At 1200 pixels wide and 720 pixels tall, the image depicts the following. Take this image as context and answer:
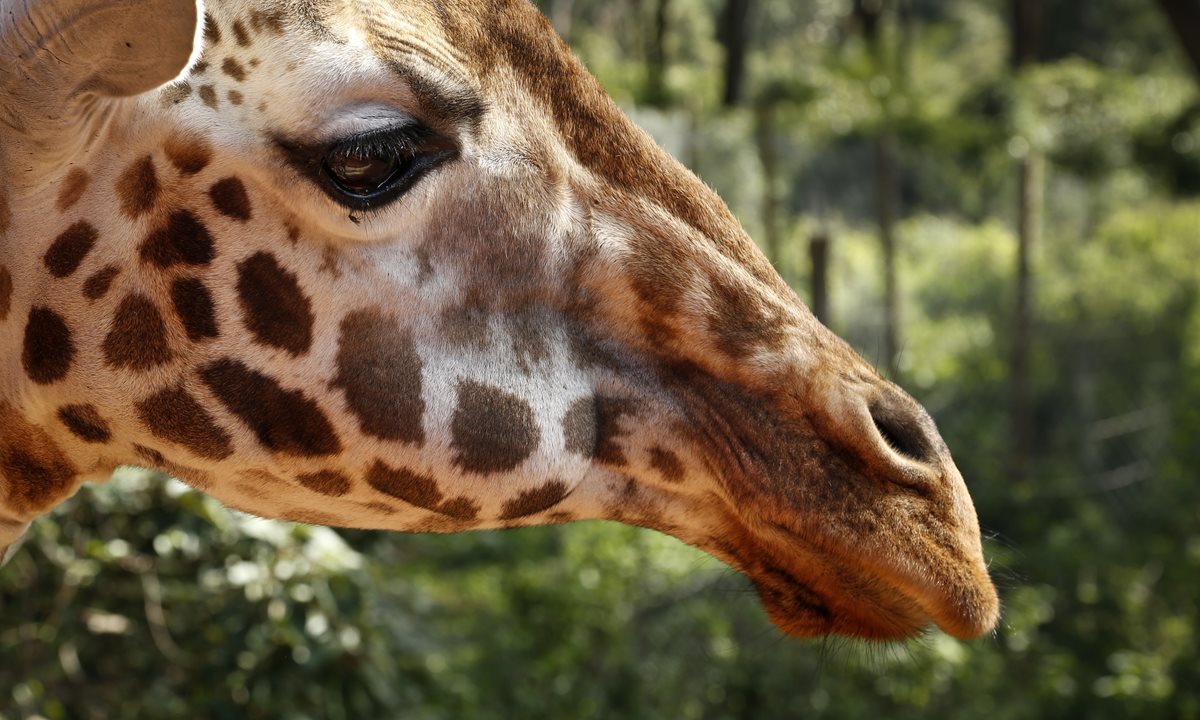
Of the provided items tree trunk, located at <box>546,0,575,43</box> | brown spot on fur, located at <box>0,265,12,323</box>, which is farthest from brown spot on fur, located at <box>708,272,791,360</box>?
tree trunk, located at <box>546,0,575,43</box>

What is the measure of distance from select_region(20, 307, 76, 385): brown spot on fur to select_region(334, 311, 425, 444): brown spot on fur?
0.33m

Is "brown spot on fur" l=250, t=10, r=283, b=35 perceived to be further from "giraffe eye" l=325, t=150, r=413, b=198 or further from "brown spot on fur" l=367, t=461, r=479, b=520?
"brown spot on fur" l=367, t=461, r=479, b=520

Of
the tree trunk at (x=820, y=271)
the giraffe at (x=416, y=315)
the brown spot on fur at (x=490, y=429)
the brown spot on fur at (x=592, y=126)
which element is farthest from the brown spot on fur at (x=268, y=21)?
the tree trunk at (x=820, y=271)

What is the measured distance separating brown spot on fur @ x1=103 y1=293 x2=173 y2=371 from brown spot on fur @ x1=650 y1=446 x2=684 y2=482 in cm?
62

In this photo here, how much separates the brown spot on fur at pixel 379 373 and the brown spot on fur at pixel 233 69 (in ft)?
1.02

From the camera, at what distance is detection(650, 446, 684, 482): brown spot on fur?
1.49 m

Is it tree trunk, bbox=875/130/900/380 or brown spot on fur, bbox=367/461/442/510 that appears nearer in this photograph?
brown spot on fur, bbox=367/461/442/510

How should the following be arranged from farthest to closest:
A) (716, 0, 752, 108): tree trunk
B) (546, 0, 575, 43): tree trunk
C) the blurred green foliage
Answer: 1. (546, 0, 575, 43): tree trunk
2. (716, 0, 752, 108): tree trunk
3. the blurred green foliage

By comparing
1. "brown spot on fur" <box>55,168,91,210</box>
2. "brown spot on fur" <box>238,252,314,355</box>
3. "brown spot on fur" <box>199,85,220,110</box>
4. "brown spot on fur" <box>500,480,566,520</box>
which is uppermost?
"brown spot on fur" <box>199,85,220,110</box>

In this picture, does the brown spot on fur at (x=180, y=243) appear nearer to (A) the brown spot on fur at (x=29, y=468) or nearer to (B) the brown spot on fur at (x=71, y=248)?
(B) the brown spot on fur at (x=71, y=248)

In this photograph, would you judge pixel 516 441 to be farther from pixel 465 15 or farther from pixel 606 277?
pixel 465 15

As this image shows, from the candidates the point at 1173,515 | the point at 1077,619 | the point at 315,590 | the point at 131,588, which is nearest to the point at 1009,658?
the point at 1077,619

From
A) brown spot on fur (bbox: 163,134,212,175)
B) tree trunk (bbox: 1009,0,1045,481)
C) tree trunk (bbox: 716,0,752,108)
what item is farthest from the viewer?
tree trunk (bbox: 716,0,752,108)

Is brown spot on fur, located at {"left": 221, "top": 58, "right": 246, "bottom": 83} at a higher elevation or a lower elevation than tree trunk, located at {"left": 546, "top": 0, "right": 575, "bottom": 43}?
higher
